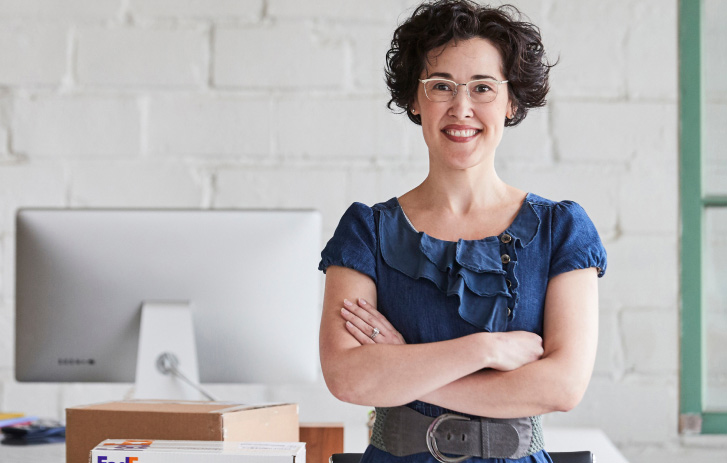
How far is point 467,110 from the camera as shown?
125 cm

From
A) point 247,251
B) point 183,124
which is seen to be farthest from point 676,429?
point 183,124

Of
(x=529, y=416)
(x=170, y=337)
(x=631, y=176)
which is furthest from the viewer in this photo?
(x=631, y=176)

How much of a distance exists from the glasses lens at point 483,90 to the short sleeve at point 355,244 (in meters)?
0.27

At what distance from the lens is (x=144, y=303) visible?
62.6 inches

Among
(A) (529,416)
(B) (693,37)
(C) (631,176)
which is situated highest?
(B) (693,37)

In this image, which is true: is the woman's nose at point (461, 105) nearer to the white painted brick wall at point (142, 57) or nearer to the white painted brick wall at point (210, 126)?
the white painted brick wall at point (210, 126)

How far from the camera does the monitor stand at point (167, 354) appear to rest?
1573 mm

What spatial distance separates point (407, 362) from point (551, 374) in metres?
0.23

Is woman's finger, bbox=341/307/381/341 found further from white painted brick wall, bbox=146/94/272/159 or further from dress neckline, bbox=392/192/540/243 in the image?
white painted brick wall, bbox=146/94/272/159

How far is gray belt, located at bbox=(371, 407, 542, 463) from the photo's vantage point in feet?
3.75

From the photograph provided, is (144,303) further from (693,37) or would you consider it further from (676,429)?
(693,37)

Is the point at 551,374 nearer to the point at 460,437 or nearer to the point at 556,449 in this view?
the point at 460,437

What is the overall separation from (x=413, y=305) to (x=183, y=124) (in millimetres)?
1462

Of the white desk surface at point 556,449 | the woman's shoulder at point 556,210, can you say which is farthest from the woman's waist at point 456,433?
the white desk surface at point 556,449
